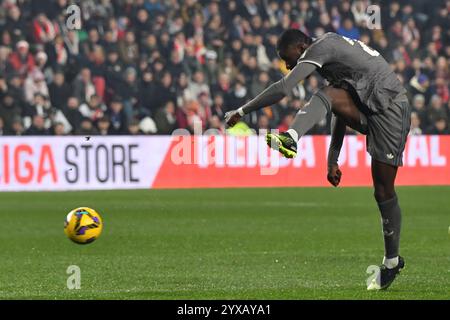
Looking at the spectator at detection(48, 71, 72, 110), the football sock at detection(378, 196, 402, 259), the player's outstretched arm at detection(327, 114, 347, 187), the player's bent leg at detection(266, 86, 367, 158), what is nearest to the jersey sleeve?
the player's bent leg at detection(266, 86, 367, 158)

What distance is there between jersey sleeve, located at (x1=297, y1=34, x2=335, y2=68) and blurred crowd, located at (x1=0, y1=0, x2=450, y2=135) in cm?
1424

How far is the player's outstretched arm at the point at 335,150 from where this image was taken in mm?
9984

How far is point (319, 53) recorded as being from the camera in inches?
372

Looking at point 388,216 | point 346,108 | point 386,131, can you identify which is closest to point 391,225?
point 388,216

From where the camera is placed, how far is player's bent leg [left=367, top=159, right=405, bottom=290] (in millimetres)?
9703

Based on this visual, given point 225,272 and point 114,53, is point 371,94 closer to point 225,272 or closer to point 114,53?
point 225,272

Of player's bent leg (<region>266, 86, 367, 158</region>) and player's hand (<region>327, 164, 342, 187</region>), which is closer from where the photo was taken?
player's bent leg (<region>266, 86, 367, 158</region>)

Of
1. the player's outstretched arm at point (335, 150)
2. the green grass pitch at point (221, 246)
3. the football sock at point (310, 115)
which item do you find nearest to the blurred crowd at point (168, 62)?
the green grass pitch at point (221, 246)

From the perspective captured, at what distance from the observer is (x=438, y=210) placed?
747 inches

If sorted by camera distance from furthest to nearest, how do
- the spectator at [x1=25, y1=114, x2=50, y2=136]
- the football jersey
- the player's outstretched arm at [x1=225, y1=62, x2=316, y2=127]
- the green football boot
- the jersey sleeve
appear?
the spectator at [x1=25, y1=114, x2=50, y2=136]
the football jersey
the jersey sleeve
the player's outstretched arm at [x1=225, y1=62, x2=316, y2=127]
the green football boot

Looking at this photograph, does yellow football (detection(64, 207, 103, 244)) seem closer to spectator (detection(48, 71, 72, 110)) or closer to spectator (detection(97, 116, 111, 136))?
spectator (detection(97, 116, 111, 136))

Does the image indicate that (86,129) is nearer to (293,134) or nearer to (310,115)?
(310,115)

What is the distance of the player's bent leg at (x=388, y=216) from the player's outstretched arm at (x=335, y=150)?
0.35m
